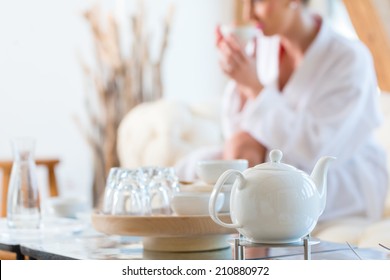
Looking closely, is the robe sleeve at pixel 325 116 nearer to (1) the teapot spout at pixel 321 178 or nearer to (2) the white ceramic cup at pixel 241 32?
(2) the white ceramic cup at pixel 241 32

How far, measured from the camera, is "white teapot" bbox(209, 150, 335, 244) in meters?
1.07

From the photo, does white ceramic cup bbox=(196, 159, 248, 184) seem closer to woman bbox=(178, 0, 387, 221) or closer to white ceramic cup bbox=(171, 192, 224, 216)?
white ceramic cup bbox=(171, 192, 224, 216)

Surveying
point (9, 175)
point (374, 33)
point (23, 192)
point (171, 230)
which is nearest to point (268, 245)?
point (171, 230)

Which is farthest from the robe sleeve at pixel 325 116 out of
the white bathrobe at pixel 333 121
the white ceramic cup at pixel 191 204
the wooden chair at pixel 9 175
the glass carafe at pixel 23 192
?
the wooden chair at pixel 9 175

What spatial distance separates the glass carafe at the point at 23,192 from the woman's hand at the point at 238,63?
772mm

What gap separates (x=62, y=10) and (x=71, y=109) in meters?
0.52

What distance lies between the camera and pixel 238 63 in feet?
7.55

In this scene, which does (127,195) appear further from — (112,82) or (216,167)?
(112,82)

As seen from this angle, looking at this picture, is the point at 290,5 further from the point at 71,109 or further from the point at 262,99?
the point at 71,109

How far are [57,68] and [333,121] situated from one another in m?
2.07

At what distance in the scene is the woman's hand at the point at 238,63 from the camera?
2.26 metres

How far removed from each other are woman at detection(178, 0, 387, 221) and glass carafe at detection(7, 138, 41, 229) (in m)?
0.78

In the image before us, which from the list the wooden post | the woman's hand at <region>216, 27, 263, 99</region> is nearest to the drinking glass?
the woman's hand at <region>216, 27, 263, 99</region>
